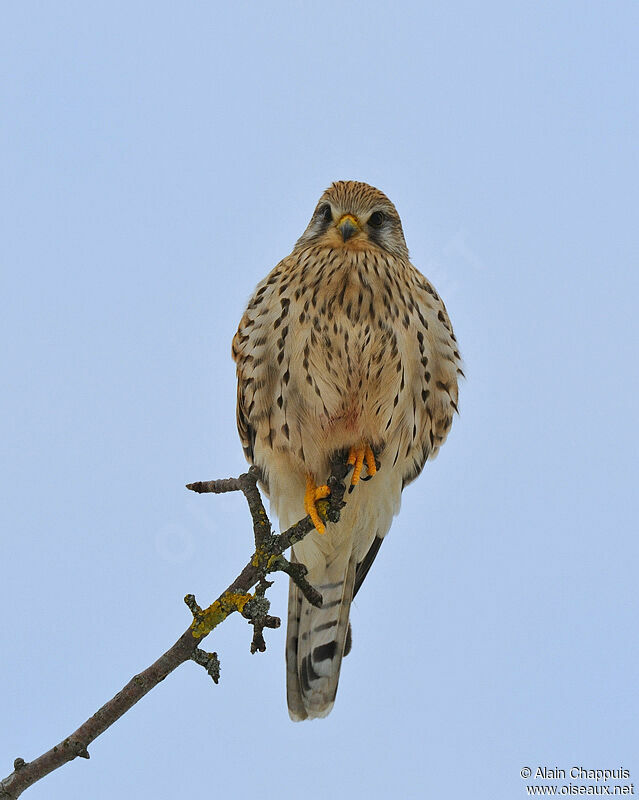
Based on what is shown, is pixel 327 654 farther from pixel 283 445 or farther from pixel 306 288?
pixel 306 288

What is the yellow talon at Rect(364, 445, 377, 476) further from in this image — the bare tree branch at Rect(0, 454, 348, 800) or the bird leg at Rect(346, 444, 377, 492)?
the bare tree branch at Rect(0, 454, 348, 800)

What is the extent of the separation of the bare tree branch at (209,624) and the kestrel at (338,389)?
0.52 m

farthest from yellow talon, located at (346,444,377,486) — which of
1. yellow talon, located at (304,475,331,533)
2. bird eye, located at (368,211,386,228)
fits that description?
bird eye, located at (368,211,386,228)

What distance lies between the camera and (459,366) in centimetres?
420

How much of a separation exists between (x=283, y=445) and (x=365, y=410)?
406 millimetres

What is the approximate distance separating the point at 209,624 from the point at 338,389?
1.29 meters

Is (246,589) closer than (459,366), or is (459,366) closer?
(246,589)

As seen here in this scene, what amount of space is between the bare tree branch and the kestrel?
1.71 ft

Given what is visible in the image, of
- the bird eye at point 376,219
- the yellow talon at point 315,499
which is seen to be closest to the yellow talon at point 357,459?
the yellow talon at point 315,499

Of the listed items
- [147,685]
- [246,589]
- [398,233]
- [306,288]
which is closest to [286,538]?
[246,589]

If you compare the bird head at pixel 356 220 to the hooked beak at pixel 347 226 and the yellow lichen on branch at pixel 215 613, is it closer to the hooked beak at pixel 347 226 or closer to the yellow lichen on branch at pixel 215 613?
the hooked beak at pixel 347 226

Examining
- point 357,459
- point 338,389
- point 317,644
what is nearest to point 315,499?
point 357,459

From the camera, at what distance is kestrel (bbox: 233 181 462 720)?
3.88 metres

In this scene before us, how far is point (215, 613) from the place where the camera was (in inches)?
112
